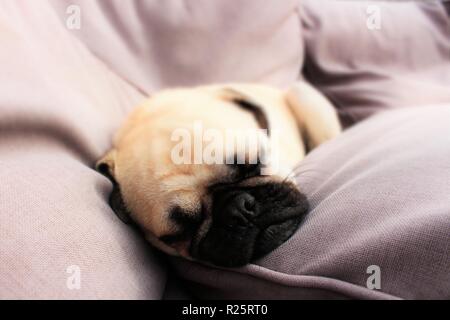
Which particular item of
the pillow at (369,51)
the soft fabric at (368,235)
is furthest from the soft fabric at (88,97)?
the soft fabric at (368,235)

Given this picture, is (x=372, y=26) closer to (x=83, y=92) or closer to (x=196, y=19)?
(x=196, y=19)

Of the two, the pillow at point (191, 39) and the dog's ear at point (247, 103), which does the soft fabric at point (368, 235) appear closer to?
the dog's ear at point (247, 103)

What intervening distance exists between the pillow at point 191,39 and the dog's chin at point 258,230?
81 cm

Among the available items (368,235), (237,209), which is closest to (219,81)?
(237,209)

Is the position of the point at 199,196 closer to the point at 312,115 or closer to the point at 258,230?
the point at 258,230

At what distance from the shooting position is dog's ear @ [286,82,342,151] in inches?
73.0

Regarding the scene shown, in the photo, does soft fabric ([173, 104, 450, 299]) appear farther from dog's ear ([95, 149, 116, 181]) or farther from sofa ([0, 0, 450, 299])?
dog's ear ([95, 149, 116, 181])

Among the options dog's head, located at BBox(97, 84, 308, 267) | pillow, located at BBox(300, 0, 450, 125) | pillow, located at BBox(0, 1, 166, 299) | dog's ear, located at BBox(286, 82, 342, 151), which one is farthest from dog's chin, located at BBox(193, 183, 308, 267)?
pillow, located at BBox(300, 0, 450, 125)

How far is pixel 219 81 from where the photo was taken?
1962mm

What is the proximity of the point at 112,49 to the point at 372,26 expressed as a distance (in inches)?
45.5

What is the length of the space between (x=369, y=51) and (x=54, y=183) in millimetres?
1557

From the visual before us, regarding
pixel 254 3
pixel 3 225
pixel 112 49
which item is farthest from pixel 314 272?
pixel 254 3

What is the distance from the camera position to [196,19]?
1.85m

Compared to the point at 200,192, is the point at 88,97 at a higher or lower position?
higher
